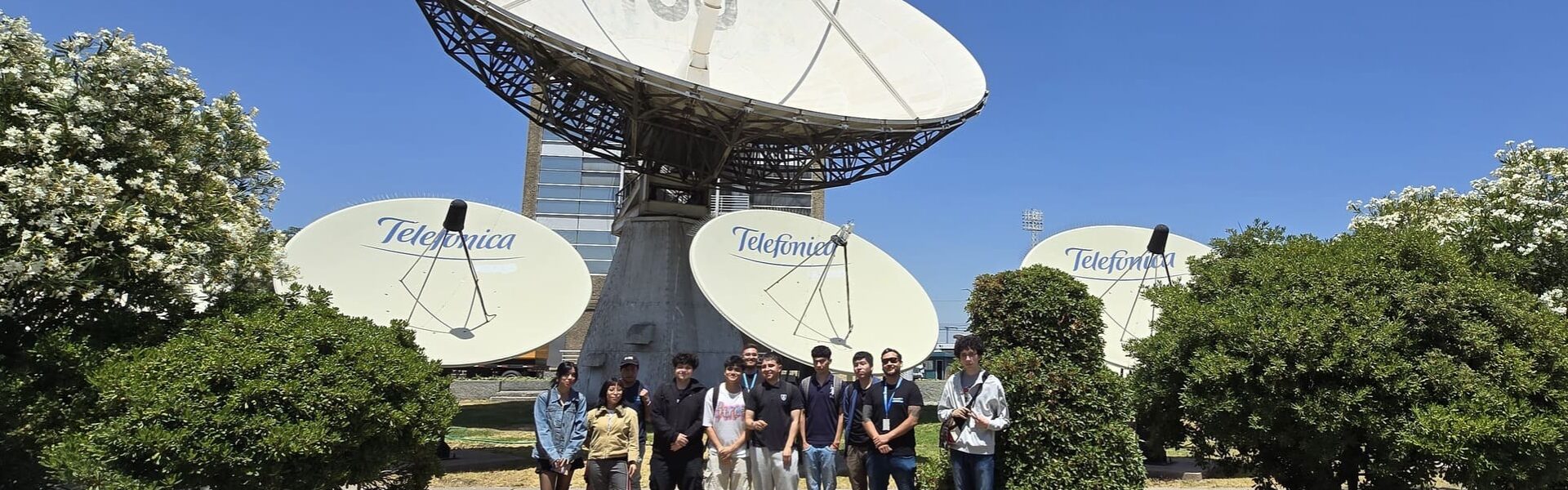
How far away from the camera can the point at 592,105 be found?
18.9 metres

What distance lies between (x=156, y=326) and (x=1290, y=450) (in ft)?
32.2

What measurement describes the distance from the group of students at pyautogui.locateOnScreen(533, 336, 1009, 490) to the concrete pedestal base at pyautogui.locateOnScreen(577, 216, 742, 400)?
43.1 ft

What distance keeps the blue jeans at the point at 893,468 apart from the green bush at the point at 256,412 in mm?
3581

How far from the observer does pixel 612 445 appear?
301 inches

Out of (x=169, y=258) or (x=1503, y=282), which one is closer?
(x=169, y=258)

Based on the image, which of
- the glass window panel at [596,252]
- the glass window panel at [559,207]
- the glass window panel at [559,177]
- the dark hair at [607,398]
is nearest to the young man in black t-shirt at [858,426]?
the dark hair at [607,398]

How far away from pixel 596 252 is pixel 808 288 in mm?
33199

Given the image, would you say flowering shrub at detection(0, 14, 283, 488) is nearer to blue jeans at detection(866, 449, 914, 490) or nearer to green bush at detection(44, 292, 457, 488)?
green bush at detection(44, 292, 457, 488)

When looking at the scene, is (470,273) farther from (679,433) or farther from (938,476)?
(938,476)

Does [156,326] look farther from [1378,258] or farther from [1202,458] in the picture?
[1378,258]

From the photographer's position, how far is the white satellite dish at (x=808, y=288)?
1698cm

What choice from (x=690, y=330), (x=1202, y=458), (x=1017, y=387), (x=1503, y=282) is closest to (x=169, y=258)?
(x=1017, y=387)

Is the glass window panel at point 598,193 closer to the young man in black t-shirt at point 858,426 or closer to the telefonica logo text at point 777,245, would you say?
the telefonica logo text at point 777,245

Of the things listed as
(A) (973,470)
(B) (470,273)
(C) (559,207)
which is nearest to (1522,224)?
(A) (973,470)
